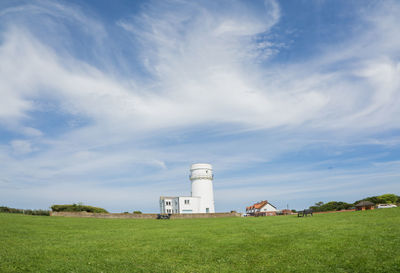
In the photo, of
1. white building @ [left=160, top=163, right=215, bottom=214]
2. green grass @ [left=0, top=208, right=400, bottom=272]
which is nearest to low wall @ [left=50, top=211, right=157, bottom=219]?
green grass @ [left=0, top=208, right=400, bottom=272]

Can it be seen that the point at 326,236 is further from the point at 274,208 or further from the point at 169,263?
the point at 274,208

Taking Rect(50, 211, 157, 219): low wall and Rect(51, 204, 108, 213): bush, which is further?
Rect(51, 204, 108, 213): bush

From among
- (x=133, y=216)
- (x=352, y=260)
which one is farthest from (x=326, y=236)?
(x=133, y=216)

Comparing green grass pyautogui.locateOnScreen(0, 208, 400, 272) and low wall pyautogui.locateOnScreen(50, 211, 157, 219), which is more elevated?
green grass pyautogui.locateOnScreen(0, 208, 400, 272)

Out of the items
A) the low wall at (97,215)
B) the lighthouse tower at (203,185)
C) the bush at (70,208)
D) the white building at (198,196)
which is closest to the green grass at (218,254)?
the low wall at (97,215)

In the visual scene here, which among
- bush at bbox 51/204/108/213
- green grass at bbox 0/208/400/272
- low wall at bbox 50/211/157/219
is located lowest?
low wall at bbox 50/211/157/219

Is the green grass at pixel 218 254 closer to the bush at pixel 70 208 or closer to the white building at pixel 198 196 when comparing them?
the bush at pixel 70 208

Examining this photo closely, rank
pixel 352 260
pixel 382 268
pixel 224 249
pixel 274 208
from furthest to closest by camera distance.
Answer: pixel 274 208 < pixel 224 249 < pixel 352 260 < pixel 382 268

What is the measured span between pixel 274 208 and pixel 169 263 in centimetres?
8567

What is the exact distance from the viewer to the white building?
6713 cm

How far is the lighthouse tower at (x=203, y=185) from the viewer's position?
68.2m

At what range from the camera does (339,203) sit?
72750mm

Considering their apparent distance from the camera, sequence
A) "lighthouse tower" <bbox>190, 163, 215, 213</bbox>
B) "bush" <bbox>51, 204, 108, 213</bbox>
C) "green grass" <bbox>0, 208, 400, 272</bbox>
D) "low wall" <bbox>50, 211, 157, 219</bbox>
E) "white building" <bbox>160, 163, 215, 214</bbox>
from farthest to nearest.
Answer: "lighthouse tower" <bbox>190, 163, 215, 213</bbox> → "white building" <bbox>160, 163, 215, 214</bbox> → "bush" <bbox>51, 204, 108, 213</bbox> → "low wall" <bbox>50, 211, 157, 219</bbox> → "green grass" <bbox>0, 208, 400, 272</bbox>

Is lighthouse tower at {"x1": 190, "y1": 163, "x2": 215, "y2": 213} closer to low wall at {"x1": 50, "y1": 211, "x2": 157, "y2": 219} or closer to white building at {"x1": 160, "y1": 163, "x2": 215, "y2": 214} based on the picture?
white building at {"x1": 160, "y1": 163, "x2": 215, "y2": 214}
